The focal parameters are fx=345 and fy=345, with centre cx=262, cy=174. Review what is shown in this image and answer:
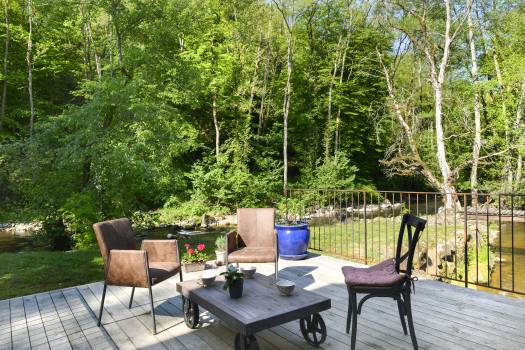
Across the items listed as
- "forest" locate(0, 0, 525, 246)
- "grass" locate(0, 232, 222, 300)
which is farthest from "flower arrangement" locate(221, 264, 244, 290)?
"forest" locate(0, 0, 525, 246)

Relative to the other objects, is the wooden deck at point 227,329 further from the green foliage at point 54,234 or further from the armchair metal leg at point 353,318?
the green foliage at point 54,234

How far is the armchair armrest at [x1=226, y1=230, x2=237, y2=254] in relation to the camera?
3830mm

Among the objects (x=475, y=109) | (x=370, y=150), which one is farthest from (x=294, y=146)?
(x=475, y=109)

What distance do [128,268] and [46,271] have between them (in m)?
3.42

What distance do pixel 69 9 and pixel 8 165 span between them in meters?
4.10

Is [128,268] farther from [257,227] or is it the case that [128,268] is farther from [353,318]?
[353,318]

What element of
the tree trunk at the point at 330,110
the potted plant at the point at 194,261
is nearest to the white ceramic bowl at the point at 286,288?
the potted plant at the point at 194,261

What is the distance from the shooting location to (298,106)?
52.6ft

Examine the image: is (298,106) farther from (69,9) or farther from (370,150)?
(69,9)

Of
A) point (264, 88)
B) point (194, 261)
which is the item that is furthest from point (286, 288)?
point (264, 88)

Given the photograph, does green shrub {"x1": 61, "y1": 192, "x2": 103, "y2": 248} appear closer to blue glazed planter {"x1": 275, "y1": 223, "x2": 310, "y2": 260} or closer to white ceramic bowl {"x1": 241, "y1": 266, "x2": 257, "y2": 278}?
blue glazed planter {"x1": 275, "y1": 223, "x2": 310, "y2": 260}

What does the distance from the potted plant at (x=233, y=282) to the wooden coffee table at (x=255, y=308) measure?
0.04 metres

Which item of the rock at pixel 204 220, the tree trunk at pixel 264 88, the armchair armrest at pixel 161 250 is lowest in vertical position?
the rock at pixel 204 220

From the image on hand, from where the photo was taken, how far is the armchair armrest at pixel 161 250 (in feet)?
11.3
